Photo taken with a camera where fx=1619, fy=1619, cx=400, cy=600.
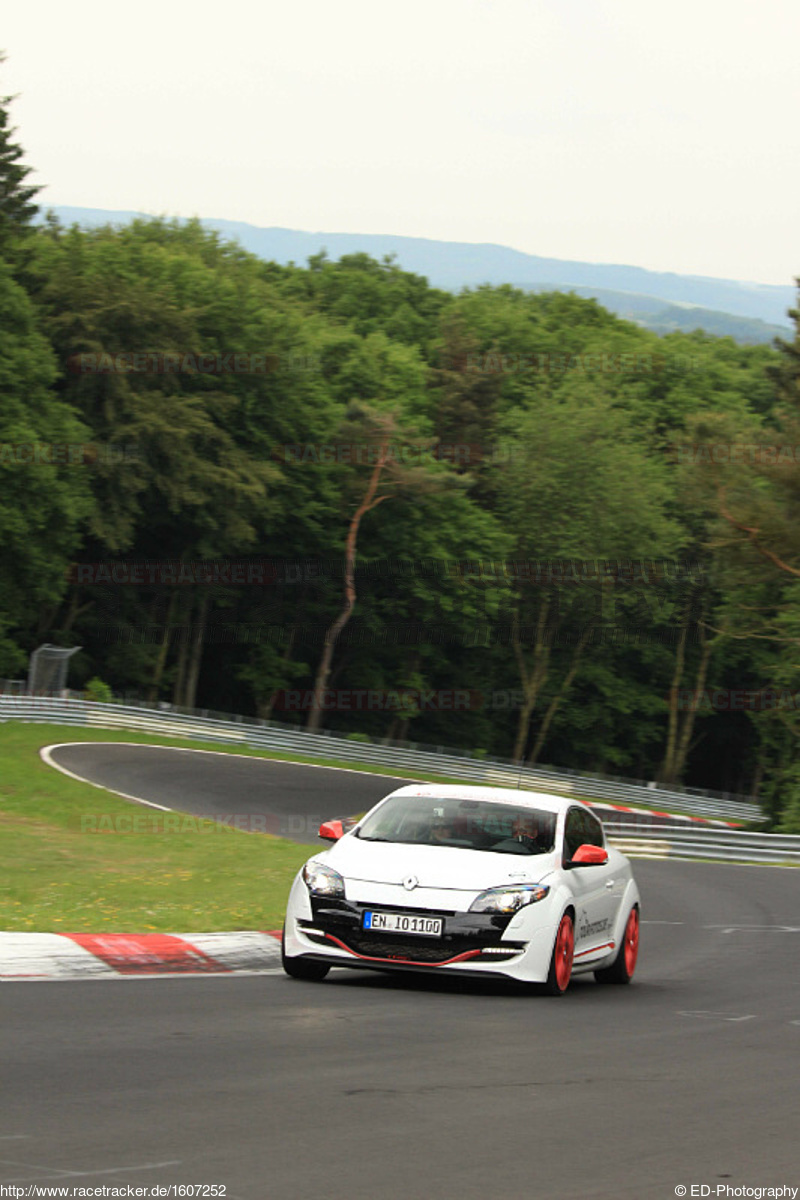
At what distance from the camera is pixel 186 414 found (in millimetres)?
56562

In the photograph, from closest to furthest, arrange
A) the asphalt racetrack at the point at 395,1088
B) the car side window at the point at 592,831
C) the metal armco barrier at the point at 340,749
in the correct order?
the asphalt racetrack at the point at 395,1088 < the car side window at the point at 592,831 < the metal armco barrier at the point at 340,749

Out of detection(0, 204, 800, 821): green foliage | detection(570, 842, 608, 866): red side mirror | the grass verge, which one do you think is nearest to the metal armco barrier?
Answer: detection(0, 204, 800, 821): green foliage

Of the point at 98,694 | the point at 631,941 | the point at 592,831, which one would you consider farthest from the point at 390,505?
the point at 592,831

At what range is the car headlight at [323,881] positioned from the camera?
10492 millimetres

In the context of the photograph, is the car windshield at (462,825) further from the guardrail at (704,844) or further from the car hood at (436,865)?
the guardrail at (704,844)

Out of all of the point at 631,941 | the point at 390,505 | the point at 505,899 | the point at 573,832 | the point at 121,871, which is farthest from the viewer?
the point at 390,505

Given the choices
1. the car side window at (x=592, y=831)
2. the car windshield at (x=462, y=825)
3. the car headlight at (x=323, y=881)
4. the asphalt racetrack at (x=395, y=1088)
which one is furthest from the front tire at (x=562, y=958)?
the car headlight at (x=323, y=881)

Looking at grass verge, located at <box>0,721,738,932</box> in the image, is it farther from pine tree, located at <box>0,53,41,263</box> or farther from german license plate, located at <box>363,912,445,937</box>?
pine tree, located at <box>0,53,41,263</box>

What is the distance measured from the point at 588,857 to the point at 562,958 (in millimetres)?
779

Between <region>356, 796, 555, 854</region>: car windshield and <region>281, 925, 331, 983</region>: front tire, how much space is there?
3.05 feet

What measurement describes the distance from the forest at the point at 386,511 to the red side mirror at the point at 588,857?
3501cm

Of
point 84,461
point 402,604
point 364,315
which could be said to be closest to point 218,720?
point 84,461

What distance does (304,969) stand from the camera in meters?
10.9

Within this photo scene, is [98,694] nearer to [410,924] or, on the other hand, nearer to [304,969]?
[304,969]
